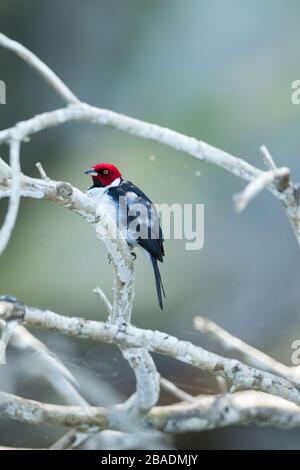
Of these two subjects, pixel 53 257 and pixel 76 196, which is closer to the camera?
pixel 76 196

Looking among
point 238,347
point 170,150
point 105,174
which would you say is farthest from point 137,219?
point 170,150

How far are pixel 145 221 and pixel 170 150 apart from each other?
2262 millimetres

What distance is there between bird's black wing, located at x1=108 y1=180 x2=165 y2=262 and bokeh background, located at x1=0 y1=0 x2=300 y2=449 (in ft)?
5.86

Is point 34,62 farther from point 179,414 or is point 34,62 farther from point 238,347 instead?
point 179,414

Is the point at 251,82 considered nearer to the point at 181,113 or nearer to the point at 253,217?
the point at 181,113

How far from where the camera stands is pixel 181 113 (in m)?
5.32

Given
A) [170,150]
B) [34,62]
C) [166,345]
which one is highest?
[170,150]

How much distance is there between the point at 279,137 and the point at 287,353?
1.53 m

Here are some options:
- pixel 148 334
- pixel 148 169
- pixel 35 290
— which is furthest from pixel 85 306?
pixel 148 334

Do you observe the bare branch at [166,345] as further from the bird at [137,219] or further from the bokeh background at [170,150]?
the bokeh background at [170,150]

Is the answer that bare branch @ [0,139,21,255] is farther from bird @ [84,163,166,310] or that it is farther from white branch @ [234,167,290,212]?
bird @ [84,163,166,310]

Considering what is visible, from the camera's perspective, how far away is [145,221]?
3088mm

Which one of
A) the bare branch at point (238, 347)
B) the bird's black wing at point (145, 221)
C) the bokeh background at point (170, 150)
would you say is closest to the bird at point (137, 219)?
the bird's black wing at point (145, 221)

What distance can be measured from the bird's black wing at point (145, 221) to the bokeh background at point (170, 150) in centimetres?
178
